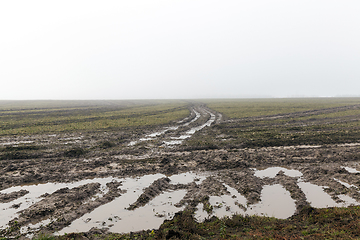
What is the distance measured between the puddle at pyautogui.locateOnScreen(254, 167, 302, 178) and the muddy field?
0.21 ft

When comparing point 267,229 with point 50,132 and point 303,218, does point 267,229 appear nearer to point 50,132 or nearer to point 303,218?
point 303,218

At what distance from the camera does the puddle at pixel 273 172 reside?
1241 centimetres

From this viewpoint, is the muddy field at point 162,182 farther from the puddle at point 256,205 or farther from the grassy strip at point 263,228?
the grassy strip at point 263,228

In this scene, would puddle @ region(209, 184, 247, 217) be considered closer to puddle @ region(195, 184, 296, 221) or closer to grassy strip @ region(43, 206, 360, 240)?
puddle @ region(195, 184, 296, 221)

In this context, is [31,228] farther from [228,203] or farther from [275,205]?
[275,205]

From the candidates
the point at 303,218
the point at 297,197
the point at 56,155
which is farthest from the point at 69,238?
the point at 56,155

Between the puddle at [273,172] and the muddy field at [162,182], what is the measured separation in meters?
0.06

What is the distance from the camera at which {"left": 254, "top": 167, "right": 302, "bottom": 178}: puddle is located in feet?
40.7

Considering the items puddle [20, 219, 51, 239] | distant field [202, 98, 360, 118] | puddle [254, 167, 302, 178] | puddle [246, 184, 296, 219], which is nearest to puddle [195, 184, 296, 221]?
puddle [246, 184, 296, 219]

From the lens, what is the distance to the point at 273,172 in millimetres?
12938

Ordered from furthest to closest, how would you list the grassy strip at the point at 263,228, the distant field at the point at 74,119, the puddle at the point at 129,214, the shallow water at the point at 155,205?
the distant field at the point at 74,119
the shallow water at the point at 155,205
the puddle at the point at 129,214
the grassy strip at the point at 263,228

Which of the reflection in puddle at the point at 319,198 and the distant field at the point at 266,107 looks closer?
the reflection in puddle at the point at 319,198

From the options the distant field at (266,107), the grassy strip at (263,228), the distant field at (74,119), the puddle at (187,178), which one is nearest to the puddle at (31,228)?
the grassy strip at (263,228)

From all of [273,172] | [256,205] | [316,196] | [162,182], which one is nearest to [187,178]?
[162,182]
